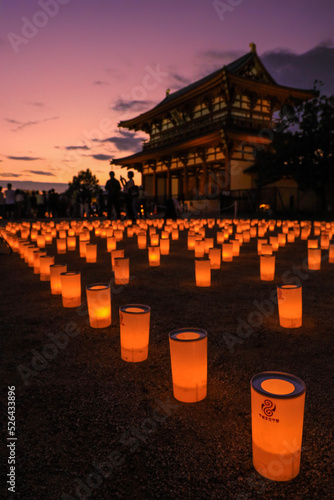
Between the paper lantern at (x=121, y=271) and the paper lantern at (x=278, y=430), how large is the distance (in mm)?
2574

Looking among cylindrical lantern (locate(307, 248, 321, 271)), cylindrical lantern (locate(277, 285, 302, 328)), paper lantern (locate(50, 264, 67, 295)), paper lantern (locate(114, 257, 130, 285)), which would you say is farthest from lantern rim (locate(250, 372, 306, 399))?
cylindrical lantern (locate(307, 248, 321, 271))

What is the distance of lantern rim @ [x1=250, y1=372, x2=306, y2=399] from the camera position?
103cm

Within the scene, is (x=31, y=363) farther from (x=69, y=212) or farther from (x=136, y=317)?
(x=69, y=212)

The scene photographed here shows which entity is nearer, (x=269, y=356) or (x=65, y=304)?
(x=269, y=356)

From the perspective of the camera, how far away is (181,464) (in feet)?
3.72

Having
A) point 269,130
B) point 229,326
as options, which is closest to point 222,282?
point 229,326

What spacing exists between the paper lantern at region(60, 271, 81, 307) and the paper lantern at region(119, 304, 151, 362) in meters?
1.02

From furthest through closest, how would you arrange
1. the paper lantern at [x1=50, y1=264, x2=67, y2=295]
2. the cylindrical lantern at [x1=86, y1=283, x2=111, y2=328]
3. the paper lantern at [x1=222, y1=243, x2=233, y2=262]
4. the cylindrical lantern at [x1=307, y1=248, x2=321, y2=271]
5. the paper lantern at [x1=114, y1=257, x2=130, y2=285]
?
the paper lantern at [x1=222, y1=243, x2=233, y2=262]
the cylindrical lantern at [x1=307, y1=248, x2=321, y2=271]
the paper lantern at [x1=114, y1=257, x2=130, y2=285]
the paper lantern at [x1=50, y1=264, x2=67, y2=295]
the cylindrical lantern at [x1=86, y1=283, x2=111, y2=328]

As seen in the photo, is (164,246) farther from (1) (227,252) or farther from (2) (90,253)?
(2) (90,253)

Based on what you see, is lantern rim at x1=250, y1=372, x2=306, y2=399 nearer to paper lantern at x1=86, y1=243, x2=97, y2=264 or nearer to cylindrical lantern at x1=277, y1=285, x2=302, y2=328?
cylindrical lantern at x1=277, y1=285, x2=302, y2=328

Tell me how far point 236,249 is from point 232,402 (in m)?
4.04

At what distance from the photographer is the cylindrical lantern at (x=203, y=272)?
3393 millimetres

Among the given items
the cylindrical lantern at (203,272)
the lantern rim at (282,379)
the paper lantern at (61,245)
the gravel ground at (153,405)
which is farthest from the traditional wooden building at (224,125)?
the lantern rim at (282,379)

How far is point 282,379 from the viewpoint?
1.15 m
